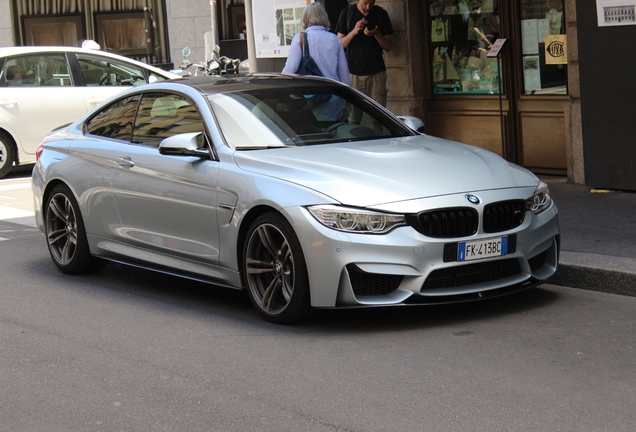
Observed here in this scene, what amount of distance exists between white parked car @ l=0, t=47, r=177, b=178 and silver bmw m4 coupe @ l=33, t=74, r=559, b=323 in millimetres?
7197

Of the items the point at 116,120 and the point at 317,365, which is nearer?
the point at 317,365

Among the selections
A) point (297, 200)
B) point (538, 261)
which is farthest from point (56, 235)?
point (538, 261)

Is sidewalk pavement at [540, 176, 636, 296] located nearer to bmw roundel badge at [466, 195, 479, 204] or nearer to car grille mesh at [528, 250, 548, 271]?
car grille mesh at [528, 250, 548, 271]

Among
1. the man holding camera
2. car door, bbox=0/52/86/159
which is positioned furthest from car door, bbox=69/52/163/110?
the man holding camera

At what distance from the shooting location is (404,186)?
6.40m

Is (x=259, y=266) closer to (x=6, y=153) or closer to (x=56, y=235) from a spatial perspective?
(x=56, y=235)

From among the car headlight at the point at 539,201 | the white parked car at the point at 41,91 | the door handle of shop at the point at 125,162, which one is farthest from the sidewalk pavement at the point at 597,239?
the white parked car at the point at 41,91

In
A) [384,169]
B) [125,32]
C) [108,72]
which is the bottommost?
[384,169]

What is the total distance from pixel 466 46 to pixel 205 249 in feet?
20.5

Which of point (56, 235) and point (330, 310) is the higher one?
point (56, 235)

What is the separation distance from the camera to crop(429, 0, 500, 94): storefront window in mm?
12172

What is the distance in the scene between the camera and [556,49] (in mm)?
11422

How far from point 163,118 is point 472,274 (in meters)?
2.63

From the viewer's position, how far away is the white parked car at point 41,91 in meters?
15.4
